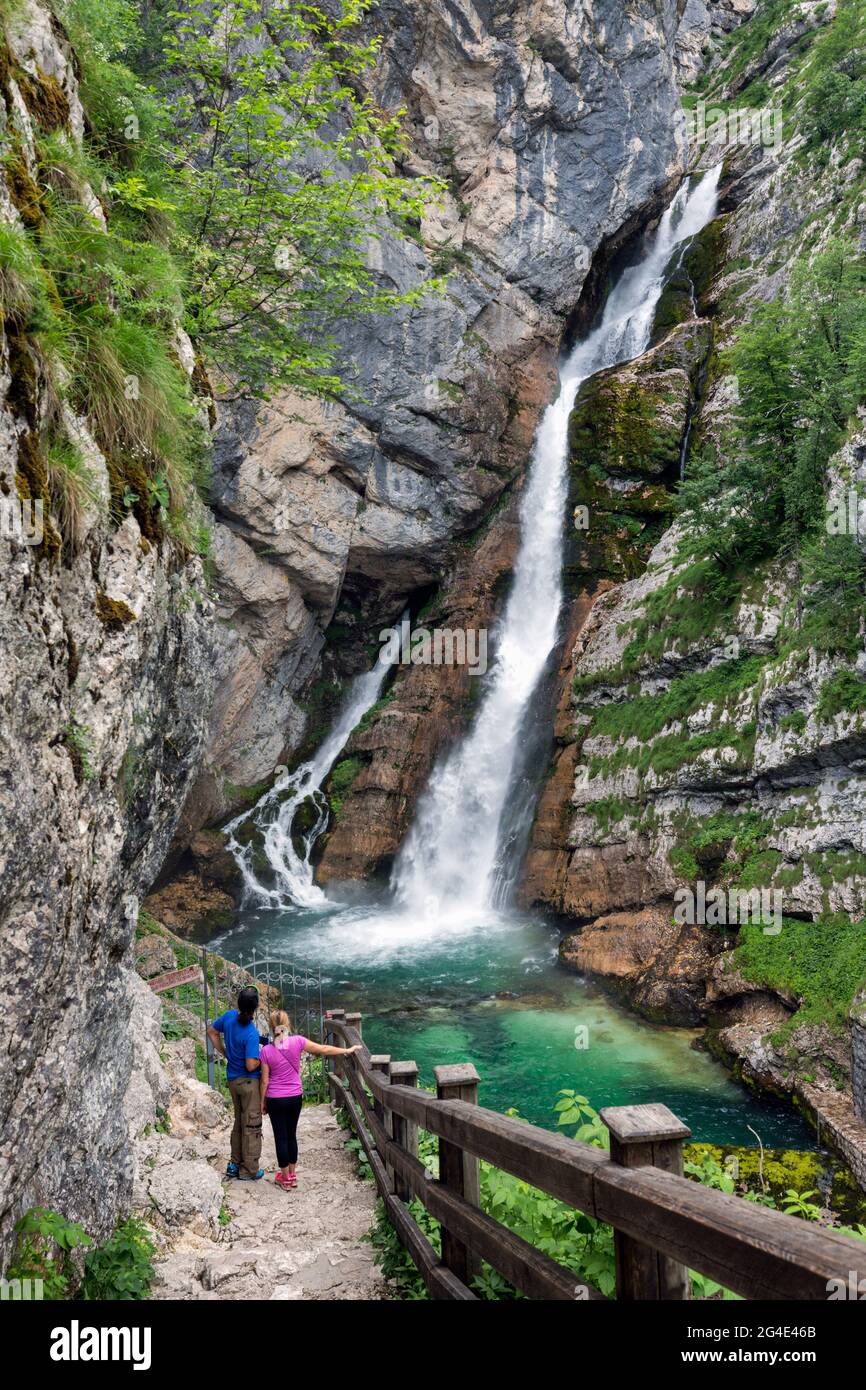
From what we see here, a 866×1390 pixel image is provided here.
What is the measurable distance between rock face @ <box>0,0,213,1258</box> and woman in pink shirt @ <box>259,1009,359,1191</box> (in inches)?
57.1

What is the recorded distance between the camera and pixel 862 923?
488 inches

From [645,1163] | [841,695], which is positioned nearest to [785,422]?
[841,695]

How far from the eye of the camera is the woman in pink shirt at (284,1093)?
6586 mm

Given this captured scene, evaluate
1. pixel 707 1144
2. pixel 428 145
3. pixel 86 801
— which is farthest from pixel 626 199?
pixel 86 801

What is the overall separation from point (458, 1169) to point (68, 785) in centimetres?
256

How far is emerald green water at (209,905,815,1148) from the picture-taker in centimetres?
1168

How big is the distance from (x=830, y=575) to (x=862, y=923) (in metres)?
5.64

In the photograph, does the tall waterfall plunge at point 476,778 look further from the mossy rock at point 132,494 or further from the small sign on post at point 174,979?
the mossy rock at point 132,494

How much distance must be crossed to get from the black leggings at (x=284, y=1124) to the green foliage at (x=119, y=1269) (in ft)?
6.31

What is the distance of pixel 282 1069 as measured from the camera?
6762mm

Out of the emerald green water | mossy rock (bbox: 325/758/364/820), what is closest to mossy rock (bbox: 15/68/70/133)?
the emerald green water

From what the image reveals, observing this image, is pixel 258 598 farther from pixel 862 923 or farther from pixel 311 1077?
pixel 862 923

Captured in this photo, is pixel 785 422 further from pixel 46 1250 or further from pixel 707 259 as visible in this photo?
pixel 46 1250

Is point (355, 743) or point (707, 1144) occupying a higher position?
point (355, 743)
